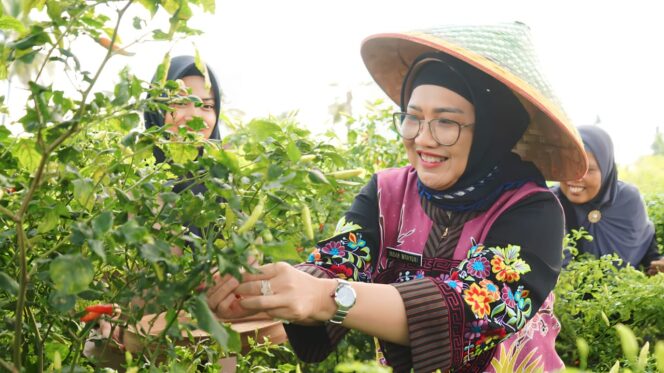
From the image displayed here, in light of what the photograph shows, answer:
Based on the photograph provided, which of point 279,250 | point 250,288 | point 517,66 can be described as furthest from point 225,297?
point 517,66

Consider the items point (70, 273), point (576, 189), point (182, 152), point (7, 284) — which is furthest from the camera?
point (576, 189)

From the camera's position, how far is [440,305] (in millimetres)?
1828

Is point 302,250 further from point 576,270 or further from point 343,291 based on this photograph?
point 343,291

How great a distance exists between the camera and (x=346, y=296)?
5.61 feet

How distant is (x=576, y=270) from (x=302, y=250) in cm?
102

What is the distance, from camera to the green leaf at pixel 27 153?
4.45 ft

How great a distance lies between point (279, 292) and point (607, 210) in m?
3.80

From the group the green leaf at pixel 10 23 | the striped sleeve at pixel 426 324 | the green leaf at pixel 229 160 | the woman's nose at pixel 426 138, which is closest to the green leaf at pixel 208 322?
the green leaf at pixel 229 160

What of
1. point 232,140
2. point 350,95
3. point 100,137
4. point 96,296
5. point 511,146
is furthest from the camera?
point 350,95

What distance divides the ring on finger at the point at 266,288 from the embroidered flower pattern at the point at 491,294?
1.56 ft

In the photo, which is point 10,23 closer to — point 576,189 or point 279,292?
point 279,292

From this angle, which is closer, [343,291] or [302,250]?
[343,291]

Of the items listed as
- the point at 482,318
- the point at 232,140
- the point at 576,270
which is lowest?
the point at 576,270

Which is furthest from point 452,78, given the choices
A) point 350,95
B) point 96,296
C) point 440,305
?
point 350,95
